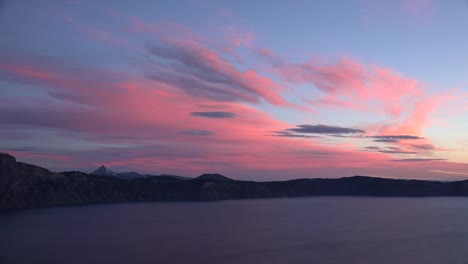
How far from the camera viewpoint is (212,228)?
127000mm

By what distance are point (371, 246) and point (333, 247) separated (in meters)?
8.72

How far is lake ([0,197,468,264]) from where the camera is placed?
78.7 metres

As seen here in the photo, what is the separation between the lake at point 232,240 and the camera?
78688 millimetres

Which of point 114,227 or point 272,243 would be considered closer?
point 272,243

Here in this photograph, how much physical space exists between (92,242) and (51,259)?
68.4 feet

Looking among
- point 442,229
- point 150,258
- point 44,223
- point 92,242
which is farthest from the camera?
point 44,223

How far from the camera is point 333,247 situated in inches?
3570

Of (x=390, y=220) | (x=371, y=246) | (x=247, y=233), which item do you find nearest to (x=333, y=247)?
(x=371, y=246)

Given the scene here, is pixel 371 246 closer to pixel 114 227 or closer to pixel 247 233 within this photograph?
pixel 247 233

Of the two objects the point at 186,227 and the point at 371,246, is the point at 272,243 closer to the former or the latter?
the point at 371,246

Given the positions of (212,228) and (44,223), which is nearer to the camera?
(212,228)

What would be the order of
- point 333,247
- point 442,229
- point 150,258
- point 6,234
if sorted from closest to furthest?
1. point 150,258
2. point 333,247
3. point 6,234
4. point 442,229

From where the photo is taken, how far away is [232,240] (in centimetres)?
10144

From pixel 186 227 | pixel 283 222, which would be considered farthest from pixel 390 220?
pixel 186 227
